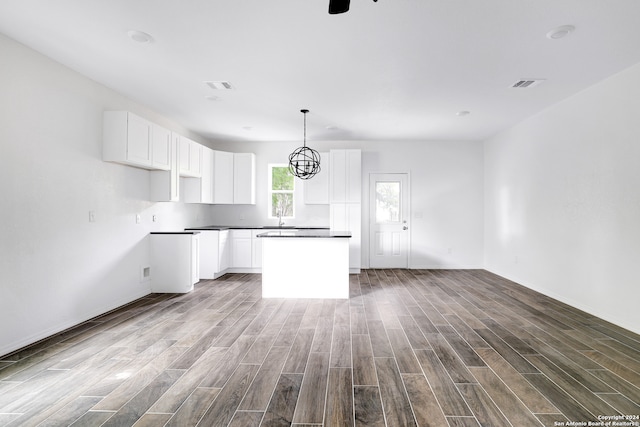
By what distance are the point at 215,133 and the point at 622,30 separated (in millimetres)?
6032

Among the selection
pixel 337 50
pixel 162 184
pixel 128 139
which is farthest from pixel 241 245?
pixel 337 50

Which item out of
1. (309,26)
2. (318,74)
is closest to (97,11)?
(309,26)

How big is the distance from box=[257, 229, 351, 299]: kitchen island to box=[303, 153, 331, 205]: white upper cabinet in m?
2.21

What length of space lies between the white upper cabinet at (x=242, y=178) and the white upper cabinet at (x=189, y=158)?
0.95 m

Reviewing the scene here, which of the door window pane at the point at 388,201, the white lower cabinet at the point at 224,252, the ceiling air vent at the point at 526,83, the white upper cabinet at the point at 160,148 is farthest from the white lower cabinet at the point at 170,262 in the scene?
the ceiling air vent at the point at 526,83

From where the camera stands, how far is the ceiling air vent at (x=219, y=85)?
402 cm

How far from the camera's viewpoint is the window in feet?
24.1

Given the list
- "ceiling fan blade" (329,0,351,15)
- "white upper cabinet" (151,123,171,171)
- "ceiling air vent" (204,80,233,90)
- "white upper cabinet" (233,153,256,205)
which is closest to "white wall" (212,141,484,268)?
"white upper cabinet" (233,153,256,205)

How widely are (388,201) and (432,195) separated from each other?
955 mm

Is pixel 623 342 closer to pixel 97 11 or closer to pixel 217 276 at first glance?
pixel 97 11

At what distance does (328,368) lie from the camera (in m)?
2.62

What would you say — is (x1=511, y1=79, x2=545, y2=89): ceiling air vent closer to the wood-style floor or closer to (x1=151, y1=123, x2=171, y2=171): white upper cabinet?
the wood-style floor

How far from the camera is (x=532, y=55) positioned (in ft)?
10.8

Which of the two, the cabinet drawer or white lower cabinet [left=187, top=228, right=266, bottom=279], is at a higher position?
the cabinet drawer
